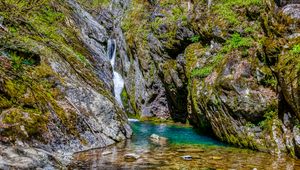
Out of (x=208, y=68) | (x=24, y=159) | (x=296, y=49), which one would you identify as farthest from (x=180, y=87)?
(x=24, y=159)

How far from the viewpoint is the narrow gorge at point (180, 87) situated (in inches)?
372

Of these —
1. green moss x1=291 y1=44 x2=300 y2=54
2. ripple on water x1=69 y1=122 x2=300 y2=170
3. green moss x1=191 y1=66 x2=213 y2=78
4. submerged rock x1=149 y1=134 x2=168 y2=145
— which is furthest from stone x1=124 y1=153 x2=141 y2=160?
green moss x1=191 y1=66 x2=213 y2=78

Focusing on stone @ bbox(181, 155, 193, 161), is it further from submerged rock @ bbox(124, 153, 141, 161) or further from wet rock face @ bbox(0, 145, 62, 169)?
wet rock face @ bbox(0, 145, 62, 169)

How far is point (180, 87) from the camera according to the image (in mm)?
24031

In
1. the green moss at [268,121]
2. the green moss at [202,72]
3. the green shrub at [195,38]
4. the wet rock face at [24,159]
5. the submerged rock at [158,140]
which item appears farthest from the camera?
the green shrub at [195,38]

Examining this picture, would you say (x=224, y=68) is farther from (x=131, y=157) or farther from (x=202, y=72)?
(x=131, y=157)

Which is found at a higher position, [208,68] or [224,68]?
[208,68]

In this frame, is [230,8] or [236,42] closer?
[236,42]

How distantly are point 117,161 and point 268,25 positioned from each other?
877cm

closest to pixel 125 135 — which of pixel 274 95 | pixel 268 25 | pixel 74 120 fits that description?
pixel 74 120

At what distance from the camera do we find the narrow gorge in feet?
31.0

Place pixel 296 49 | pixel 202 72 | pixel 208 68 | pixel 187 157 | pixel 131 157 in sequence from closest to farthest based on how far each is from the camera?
pixel 131 157
pixel 187 157
pixel 296 49
pixel 208 68
pixel 202 72

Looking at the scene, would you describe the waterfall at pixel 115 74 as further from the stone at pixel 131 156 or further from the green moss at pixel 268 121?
the stone at pixel 131 156

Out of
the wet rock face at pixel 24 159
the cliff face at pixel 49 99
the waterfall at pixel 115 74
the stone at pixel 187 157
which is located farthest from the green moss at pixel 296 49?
the waterfall at pixel 115 74
